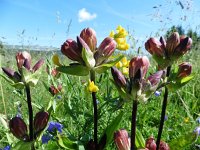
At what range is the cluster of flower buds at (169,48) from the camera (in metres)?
0.72

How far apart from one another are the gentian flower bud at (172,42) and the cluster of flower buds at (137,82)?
11 cm

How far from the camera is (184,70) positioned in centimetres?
72

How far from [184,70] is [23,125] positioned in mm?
369

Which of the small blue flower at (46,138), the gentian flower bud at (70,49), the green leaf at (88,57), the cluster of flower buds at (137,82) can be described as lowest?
the small blue flower at (46,138)

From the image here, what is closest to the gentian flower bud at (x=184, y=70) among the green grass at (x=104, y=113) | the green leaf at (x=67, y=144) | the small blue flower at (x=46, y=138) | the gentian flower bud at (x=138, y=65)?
the gentian flower bud at (x=138, y=65)

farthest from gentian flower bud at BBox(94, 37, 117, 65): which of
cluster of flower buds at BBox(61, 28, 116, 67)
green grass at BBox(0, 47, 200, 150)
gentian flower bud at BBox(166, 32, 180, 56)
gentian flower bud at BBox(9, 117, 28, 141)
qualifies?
green grass at BBox(0, 47, 200, 150)

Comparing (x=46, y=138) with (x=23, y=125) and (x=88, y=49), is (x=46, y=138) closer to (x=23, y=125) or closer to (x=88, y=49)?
(x=23, y=125)

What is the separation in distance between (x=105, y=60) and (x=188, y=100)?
174 centimetres

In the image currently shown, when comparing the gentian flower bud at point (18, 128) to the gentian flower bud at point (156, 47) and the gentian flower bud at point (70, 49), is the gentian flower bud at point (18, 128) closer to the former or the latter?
the gentian flower bud at point (70, 49)

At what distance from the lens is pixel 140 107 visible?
6.79 feet

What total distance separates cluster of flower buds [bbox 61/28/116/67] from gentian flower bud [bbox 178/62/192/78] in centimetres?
15

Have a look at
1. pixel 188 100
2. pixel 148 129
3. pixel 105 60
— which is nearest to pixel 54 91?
pixel 148 129

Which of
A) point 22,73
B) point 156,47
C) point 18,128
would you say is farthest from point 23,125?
point 156,47

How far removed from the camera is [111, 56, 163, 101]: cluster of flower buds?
624 millimetres
